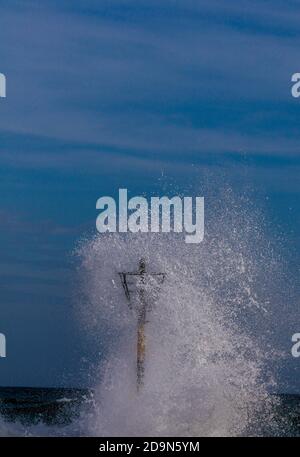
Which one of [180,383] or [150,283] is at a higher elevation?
[150,283]

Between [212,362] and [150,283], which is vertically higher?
[150,283]

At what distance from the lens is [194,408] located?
1300 inches

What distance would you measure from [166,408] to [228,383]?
2.70 meters
